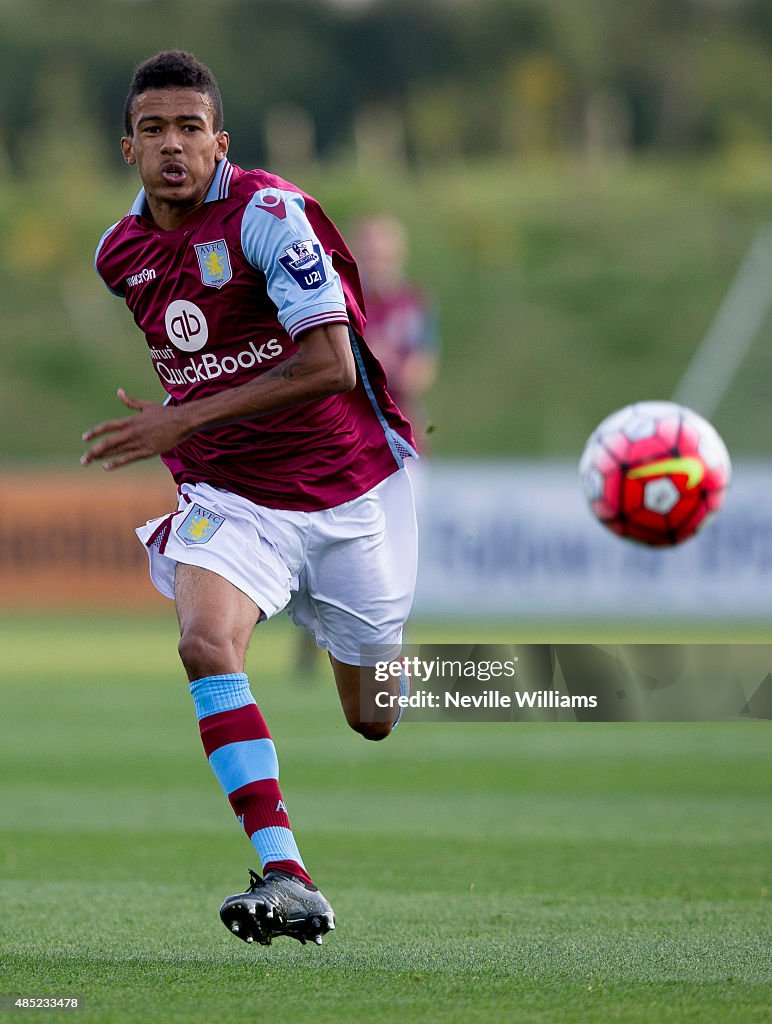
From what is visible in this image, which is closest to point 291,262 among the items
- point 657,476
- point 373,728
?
point 373,728

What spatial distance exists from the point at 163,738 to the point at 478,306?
24393 millimetres

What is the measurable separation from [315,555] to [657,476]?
227 centimetres

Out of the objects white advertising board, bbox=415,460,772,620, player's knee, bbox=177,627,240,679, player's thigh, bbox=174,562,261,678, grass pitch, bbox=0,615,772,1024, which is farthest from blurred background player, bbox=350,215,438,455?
player's knee, bbox=177,627,240,679

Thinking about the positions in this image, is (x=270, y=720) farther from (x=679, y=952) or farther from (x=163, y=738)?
(x=679, y=952)

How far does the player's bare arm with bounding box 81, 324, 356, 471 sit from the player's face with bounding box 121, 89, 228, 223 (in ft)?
1.93

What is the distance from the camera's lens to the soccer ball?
7.19 m

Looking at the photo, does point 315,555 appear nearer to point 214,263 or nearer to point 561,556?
point 214,263

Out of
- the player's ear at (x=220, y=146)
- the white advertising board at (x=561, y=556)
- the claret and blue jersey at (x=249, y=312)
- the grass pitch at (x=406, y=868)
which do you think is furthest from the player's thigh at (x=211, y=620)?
the white advertising board at (x=561, y=556)

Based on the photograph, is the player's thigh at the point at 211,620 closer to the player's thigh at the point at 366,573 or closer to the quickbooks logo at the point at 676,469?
the player's thigh at the point at 366,573

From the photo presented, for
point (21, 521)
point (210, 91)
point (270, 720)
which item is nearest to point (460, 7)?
point (21, 521)

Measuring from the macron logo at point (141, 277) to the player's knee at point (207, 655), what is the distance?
1063 millimetres

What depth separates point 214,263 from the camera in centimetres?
503

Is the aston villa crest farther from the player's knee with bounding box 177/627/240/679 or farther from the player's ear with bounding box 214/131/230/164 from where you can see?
the player's knee with bounding box 177/627/240/679

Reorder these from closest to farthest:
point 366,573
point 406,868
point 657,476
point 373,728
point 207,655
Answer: point 207,655 < point 366,573 < point 373,728 < point 406,868 < point 657,476
